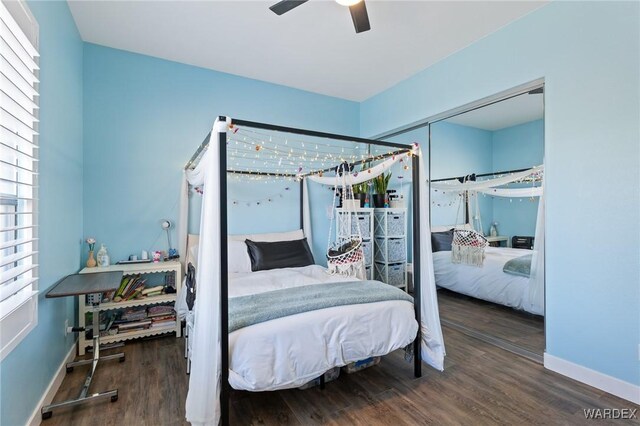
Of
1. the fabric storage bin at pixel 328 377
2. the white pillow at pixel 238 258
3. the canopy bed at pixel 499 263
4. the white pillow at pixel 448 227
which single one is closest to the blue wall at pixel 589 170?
the canopy bed at pixel 499 263

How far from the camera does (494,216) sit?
3.10 m

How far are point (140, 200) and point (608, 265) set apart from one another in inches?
171

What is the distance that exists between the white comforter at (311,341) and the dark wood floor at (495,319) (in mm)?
1293

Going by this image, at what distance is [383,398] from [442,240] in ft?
6.81

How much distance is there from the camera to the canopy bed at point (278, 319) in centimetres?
169

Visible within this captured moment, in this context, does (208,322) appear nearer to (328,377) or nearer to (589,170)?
(328,377)

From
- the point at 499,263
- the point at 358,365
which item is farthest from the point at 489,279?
the point at 358,365

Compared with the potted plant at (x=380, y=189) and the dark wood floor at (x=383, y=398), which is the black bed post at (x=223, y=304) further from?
the potted plant at (x=380, y=189)

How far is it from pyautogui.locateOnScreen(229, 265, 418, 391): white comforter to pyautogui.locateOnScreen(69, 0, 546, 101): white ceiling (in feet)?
8.15

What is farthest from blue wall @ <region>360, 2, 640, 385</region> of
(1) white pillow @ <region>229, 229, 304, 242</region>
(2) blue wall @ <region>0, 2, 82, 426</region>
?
(2) blue wall @ <region>0, 2, 82, 426</region>

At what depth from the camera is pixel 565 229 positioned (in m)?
2.40

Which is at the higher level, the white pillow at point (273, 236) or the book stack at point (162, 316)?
the white pillow at point (273, 236)

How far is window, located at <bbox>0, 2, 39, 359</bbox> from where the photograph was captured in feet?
4.75

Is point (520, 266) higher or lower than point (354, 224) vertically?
lower
